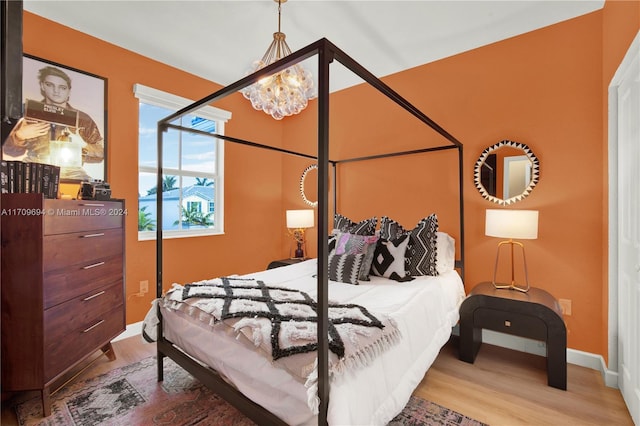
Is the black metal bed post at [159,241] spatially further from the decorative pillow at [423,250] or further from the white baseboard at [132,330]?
the decorative pillow at [423,250]

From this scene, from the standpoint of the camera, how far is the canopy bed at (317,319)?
1.24 m

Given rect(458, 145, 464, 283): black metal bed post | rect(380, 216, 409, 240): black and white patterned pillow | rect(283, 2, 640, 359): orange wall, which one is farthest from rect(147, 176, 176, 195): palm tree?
rect(458, 145, 464, 283): black metal bed post

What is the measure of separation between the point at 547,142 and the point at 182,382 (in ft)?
10.8

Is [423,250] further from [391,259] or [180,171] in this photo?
[180,171]

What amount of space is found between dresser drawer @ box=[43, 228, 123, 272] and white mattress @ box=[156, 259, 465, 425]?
677 millimetres

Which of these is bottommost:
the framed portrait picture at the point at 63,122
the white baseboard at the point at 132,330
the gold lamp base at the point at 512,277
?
the white baseboard at the point at 132,330

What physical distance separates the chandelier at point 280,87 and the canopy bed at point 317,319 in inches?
25.4

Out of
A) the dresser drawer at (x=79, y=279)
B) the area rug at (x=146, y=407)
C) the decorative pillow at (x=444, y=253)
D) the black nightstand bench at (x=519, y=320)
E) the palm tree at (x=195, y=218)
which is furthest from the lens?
the palm tree at (x=195, y=218)

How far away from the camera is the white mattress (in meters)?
1.32

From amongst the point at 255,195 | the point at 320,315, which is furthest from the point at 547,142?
the point at 255,195

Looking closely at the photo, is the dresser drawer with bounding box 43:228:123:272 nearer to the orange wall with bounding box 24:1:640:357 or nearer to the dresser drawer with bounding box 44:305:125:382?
the dresser drawer with bounding box 44:305:125:382

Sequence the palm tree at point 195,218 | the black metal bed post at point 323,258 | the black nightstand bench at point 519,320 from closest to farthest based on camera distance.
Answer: the black metal bed post at point 323,258 < the black nightstand bench at point 519,320 < the palm tree at point 195,218

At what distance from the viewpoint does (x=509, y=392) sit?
210 cm

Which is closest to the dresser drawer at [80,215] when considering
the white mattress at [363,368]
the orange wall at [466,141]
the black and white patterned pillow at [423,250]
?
the orange wall at [466,141]
